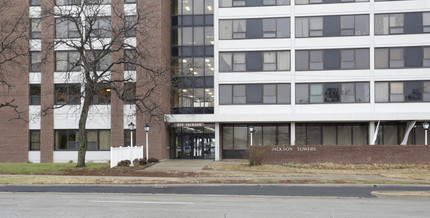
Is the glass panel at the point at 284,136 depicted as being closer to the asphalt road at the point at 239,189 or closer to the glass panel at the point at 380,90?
the glass panel at the point at 380,90

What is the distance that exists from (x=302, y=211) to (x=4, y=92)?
31098 mm

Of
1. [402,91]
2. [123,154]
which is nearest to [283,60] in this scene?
[402,91]

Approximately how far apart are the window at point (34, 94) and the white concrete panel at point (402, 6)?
91.5ft

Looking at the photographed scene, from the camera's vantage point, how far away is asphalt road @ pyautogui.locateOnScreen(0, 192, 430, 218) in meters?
11.2

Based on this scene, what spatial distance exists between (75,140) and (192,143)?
9.82 m

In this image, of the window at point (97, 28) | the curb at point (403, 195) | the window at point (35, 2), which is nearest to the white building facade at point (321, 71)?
the window at point (97, 28)

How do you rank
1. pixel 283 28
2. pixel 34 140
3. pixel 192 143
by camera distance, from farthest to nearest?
pixel 192 143 < pixel 34 140 < pixel 283 28

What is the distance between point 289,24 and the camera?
34.7 metres

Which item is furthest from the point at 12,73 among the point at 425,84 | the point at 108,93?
the point at 425,84

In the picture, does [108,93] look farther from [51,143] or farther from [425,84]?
[425,84]

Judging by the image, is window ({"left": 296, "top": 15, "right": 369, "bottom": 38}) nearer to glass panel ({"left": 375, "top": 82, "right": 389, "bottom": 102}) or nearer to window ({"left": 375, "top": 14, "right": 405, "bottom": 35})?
window ({"left": 375, "top": 14, "right": 405, "bottom": 35})

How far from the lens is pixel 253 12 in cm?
3516

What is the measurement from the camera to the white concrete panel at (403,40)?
33062mm

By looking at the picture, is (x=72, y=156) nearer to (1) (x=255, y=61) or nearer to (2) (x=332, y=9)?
→ (1) (x=255, y=61)
